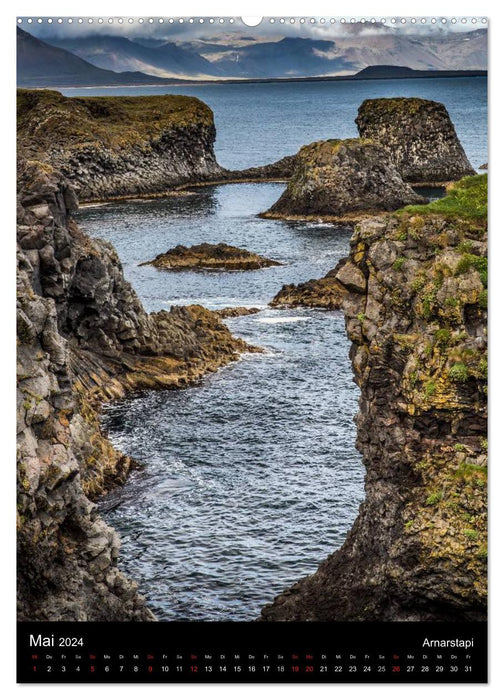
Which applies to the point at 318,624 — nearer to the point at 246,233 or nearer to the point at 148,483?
the point at 148,483

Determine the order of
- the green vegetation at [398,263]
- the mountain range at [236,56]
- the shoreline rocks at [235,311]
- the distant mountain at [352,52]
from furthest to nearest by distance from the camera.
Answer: the shoreline rocks at [235,311] < the green vegetation at [398,263] < the mountain range at [236,56] < the distant mountain at [352,52]

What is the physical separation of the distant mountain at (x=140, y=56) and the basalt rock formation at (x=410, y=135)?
64.6 m

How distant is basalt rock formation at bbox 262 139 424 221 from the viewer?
5202 inches

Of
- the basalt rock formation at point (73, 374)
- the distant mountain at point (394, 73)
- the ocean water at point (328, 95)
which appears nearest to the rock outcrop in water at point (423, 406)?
the ocean water at point (328, 95)

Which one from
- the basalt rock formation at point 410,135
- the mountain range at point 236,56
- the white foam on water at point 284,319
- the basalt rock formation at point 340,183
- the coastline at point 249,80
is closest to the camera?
the mountain range at point 236,56

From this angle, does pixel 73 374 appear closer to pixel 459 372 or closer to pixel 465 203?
pixel 465 203

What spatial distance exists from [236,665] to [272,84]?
17411 mm

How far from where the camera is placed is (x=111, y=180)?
499 feet

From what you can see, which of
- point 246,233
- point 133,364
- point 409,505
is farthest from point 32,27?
point 246,233

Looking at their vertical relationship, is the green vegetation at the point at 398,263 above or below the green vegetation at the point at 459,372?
above

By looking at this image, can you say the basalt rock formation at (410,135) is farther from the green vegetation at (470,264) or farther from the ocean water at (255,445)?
the green vegetation at (470,264)

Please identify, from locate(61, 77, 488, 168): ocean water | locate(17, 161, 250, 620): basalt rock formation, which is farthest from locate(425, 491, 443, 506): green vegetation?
locate(61, 77, 488, 168): ocean water

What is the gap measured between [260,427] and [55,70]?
35373 millimetres

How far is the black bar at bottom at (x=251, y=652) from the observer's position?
21.1 metres
